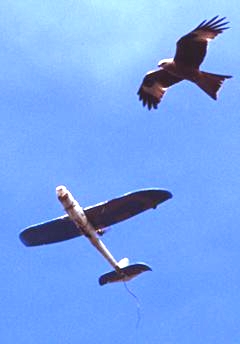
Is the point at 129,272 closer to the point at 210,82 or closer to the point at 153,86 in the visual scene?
the point at 153,86

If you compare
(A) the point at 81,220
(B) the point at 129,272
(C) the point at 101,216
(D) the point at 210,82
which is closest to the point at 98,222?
(C) the point at 101,216

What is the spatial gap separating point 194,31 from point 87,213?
18.8 ft

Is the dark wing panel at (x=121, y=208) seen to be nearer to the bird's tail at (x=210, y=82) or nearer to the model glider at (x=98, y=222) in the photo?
the model glider at (x=98, y=222)

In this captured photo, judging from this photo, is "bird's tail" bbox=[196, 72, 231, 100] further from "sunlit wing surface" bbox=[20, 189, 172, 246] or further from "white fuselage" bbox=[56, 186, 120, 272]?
"white fuselage" bbox=[56, 186, 120, 272]

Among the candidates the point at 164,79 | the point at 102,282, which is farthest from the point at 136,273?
the point at 164,79

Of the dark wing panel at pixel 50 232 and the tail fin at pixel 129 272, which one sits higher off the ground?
the dark wing panel at pixel 50 232

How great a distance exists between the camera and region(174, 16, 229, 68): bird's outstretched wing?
82.1 feet

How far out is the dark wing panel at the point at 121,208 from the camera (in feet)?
91.8

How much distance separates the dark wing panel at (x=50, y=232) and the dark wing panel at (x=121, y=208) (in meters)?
1.27

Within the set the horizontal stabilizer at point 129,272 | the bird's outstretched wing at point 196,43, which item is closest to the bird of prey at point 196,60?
the bird's outstretched wing at point 196,43

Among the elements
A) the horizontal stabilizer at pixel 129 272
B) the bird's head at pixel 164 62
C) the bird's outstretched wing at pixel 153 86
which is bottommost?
the horizontal stabilizer at pixel 129 272

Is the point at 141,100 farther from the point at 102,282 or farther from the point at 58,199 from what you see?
the point at 102,282

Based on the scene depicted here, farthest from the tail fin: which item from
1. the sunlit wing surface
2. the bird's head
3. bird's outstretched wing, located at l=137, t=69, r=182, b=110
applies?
the bird's head

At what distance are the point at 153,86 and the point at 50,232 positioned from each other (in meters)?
4.99
